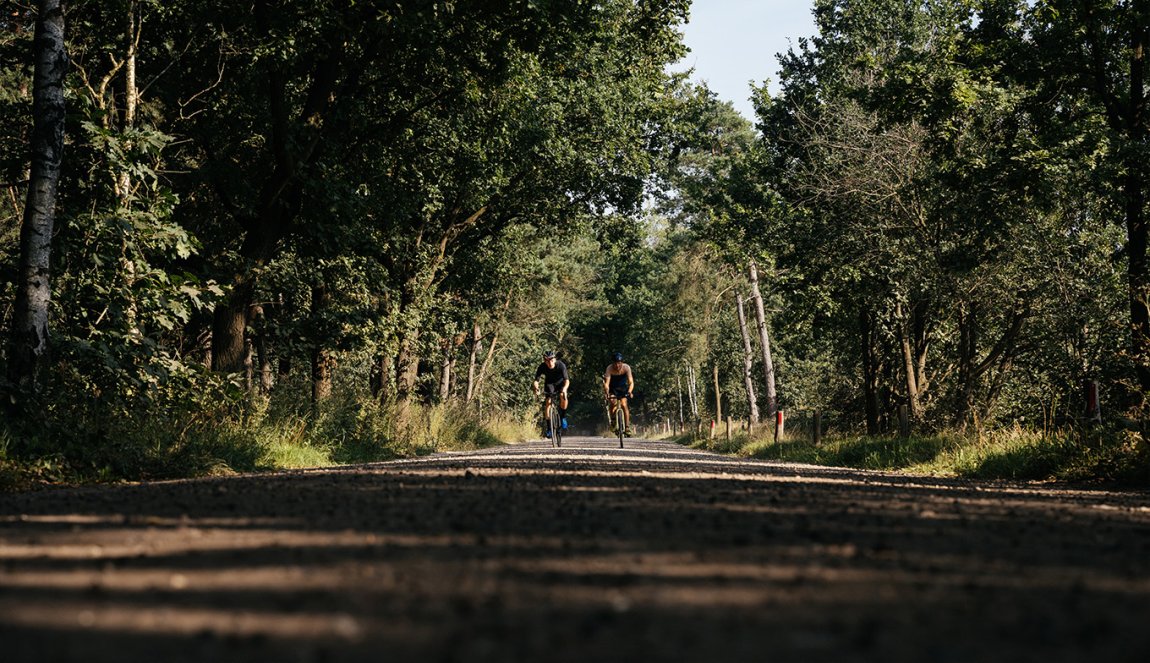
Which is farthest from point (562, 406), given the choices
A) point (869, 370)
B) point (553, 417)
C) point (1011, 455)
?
point (1011, 455)

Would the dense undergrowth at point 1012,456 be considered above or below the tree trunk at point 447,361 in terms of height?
below

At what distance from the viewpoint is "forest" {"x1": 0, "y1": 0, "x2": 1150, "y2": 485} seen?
450 inches

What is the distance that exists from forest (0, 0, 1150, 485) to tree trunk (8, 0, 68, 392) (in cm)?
3

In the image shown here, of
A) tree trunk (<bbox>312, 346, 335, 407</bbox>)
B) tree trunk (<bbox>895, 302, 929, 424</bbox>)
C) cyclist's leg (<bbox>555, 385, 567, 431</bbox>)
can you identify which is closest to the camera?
tree trunk (<bbox>312, 346, 335, 407</bbox>)

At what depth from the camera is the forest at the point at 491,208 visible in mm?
11438

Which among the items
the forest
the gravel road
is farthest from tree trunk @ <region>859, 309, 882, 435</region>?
the gravel road

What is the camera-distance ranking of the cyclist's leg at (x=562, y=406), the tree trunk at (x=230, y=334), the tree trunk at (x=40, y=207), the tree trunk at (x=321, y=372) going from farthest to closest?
the cyclist's leg at (x=562, y=406) < the tree trunk at (x=321, y=372) < the tree trunk at (x=230, y=334) < the tree trunk at (x=40, y=207)

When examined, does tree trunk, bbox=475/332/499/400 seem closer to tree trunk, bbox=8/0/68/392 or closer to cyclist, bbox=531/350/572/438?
cyclist, bbox=531/350/572/438

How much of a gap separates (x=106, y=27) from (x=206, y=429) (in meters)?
6.54

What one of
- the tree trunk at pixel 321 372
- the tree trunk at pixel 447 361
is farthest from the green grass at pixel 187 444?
the tree trunk at pixel 447 361

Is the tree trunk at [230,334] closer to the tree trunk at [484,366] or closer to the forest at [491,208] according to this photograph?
the forest at [491,208]

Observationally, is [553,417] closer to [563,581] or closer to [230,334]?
[230,334]

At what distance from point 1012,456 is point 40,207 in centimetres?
1198

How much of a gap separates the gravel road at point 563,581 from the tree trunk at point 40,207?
4.15m
